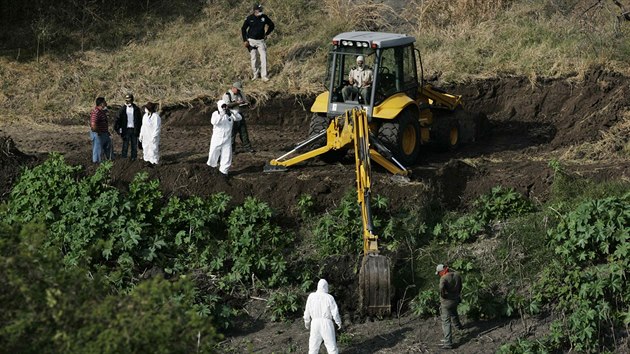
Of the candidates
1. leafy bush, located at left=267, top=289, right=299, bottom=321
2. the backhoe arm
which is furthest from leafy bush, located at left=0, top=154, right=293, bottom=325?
the backhoe arm

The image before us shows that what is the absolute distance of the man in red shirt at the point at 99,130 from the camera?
2241cm

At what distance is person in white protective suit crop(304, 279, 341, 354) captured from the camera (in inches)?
645

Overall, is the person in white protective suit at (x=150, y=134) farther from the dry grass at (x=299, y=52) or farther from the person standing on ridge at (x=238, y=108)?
the dry grass at (x=299, y=52)

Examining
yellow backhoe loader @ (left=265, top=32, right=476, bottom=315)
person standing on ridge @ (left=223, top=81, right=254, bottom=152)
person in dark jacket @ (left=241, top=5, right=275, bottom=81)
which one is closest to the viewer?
yellow backhoe loader @ (left=265, top=32, right=476, bottom=315)

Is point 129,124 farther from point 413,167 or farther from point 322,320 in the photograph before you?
point 322,320

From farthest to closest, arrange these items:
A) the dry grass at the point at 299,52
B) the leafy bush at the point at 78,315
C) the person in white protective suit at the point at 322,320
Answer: the dry grass at the point at 299,52
the person in white protective suit at the point at 322,320
the leafy bush at the point at 78,315

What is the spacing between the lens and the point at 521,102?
88.5 ft

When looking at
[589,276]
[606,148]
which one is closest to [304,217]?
[589,276]

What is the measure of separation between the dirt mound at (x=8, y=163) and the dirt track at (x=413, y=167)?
0.07ft

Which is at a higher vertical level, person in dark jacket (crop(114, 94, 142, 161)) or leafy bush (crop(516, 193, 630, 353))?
person in dark jacket (crop(114, 94, 142, 161))

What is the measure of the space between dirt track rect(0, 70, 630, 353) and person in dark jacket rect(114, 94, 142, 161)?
74 cm

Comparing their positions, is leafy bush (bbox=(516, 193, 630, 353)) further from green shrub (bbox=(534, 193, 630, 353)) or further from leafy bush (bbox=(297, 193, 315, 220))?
leafy bush (bbox=(297, 193, 315, 220))

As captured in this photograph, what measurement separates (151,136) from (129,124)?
0.73 m

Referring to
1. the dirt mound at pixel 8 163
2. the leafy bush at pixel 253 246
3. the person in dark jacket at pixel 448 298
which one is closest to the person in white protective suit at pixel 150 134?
the dirt mound at pixel 8 163
